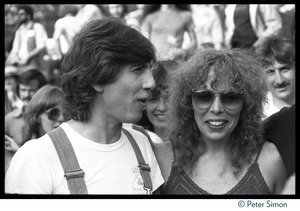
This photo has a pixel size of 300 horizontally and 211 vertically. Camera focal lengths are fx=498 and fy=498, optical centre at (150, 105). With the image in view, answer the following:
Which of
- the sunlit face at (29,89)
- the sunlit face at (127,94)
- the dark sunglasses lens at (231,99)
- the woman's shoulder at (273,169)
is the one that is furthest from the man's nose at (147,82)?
the sunlit face at (29,89)

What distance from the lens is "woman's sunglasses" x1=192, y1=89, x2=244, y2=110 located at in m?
2.70

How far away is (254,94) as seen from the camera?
2.79m

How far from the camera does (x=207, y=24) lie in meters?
5.52

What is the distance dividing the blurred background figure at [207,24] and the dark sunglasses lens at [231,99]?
2493 millimetres

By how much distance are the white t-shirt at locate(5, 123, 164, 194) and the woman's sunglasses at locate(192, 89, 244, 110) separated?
418 mm

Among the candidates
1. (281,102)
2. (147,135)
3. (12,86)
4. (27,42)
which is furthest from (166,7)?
(147,135)

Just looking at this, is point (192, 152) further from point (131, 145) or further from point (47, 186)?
point (47, 186)

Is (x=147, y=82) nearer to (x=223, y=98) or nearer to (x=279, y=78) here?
(x=223, y=98)

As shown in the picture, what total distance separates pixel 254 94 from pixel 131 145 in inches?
29.5

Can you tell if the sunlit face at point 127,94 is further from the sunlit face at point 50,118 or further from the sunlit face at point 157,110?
the sunlit face at point 50,118

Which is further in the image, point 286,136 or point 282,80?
point 282,80

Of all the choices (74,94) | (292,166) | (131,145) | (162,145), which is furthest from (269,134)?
(74,94)

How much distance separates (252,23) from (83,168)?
115 inches
